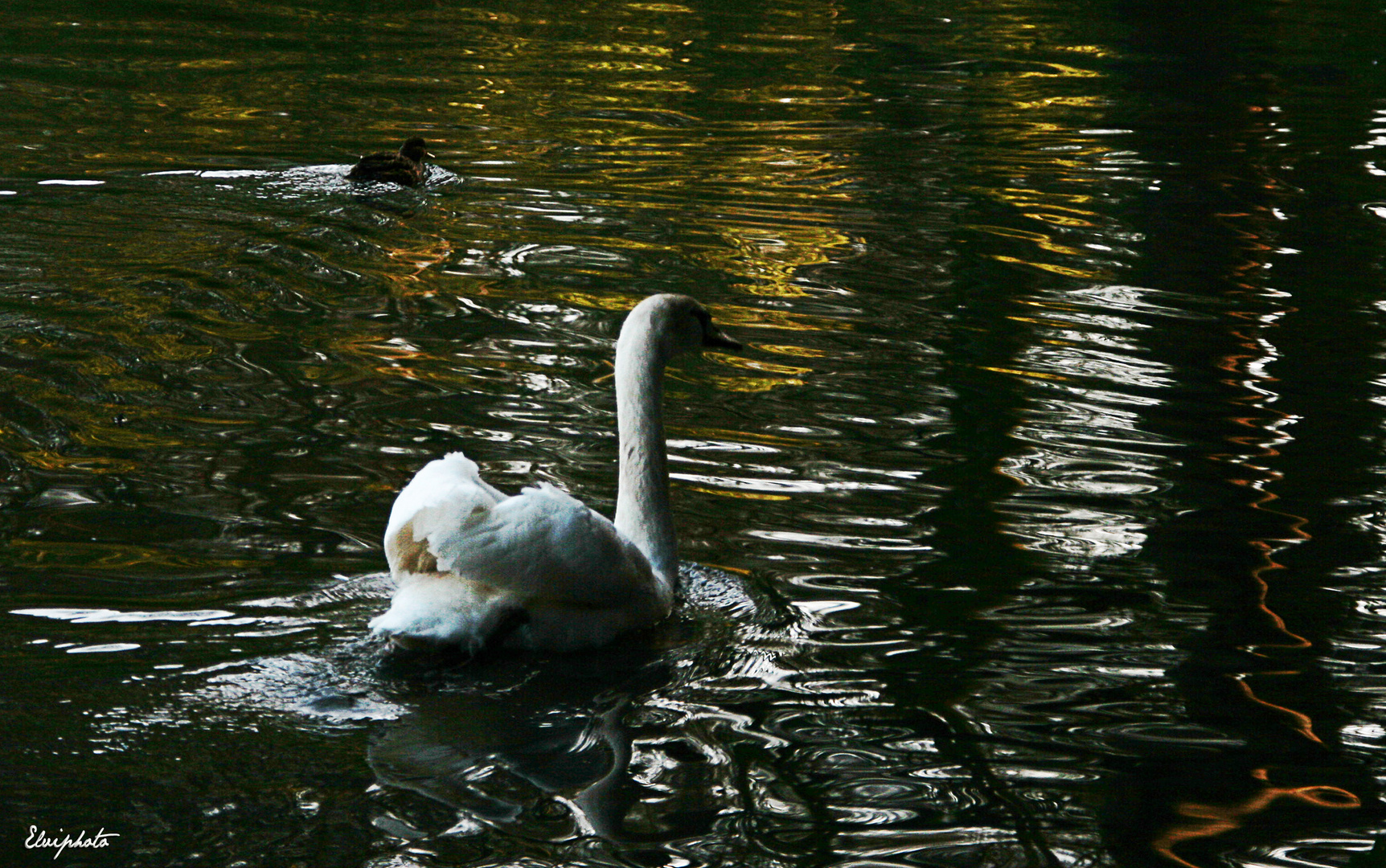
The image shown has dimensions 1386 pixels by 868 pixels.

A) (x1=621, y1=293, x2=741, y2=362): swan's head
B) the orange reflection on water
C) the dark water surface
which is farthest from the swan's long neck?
the orange reflection on water

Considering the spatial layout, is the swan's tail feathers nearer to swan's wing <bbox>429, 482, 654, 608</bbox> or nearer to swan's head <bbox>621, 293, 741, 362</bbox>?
swan's wing <bbox>429, 482, 654, 608</bbox>

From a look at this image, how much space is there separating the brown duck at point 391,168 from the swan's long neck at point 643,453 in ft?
24.3

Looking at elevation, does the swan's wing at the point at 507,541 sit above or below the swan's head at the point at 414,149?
below

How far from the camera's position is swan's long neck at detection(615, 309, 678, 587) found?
20.2ft

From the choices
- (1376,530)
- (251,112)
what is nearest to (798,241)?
(1376,530)

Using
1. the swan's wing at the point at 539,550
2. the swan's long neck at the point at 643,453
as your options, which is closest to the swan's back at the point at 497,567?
the swan's wing at the point at 539,550

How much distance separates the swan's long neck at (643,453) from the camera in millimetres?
6164

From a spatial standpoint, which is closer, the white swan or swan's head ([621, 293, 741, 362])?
the white swan

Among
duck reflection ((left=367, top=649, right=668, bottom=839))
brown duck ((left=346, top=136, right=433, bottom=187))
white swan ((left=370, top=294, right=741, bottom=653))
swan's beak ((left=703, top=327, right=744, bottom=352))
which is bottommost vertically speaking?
duck reflection ((left=367, top=649, right=668, bottom=839))

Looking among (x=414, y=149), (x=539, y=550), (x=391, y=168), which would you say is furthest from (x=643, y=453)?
(x=414, y=149)

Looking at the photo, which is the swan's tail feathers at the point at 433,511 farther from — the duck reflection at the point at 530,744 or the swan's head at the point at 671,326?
the swan's head at the point at 671,326

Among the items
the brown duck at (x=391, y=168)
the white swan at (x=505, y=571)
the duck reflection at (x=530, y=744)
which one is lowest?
the duck reflection at (x=530, y=744)

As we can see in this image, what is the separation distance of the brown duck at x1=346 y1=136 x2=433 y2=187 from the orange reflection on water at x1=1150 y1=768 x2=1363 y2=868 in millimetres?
9626

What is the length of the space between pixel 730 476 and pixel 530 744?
2693 millimetres
